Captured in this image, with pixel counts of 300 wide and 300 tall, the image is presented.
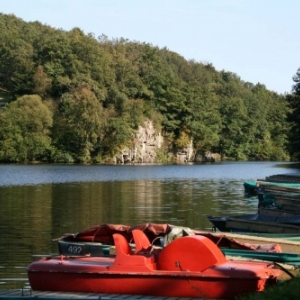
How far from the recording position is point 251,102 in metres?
177

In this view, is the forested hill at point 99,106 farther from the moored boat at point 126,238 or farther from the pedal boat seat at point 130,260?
the pedal boat seat at point 130,260

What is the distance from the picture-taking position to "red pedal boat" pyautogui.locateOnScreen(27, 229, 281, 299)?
47.4ft

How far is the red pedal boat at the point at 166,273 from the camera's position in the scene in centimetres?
1445

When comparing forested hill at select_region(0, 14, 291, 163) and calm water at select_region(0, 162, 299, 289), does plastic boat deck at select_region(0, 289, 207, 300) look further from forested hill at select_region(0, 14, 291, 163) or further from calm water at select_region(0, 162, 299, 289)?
forested hill at select_region(0, 14, 291, 163)

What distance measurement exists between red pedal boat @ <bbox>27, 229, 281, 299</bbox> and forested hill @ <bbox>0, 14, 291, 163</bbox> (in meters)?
101

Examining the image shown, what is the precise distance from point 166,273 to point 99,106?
108m

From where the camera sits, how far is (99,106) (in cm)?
12156

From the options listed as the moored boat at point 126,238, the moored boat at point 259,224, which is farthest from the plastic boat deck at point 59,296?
the moored boat at point 259,224

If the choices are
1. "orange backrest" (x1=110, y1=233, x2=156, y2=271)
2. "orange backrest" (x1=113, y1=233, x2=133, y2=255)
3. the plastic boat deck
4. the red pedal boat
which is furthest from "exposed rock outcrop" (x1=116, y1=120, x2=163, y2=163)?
the plastic boat deck

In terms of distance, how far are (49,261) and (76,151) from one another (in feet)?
344

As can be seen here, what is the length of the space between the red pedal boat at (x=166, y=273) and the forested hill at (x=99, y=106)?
101 metres

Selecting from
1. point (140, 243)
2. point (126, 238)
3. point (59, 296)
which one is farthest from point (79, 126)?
point (59, 296)

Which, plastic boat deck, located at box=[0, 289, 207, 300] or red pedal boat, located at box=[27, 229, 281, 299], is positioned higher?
red pedal boat, located at box=[27, 229, 281, 299]

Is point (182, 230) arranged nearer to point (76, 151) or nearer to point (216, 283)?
point (216, 283)
